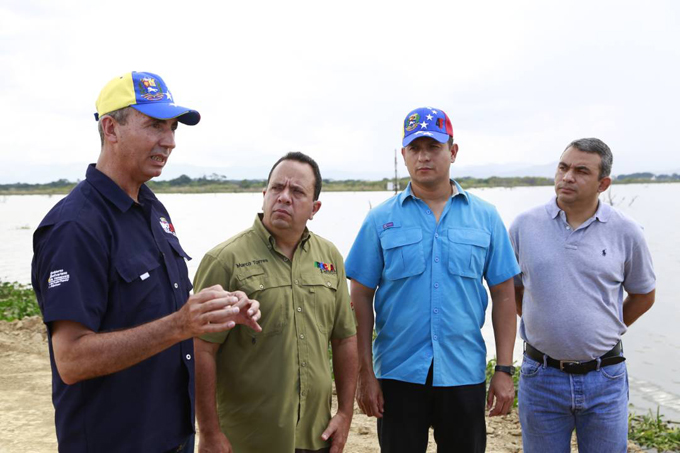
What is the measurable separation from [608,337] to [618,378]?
25 cm

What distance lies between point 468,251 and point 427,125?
0.81m

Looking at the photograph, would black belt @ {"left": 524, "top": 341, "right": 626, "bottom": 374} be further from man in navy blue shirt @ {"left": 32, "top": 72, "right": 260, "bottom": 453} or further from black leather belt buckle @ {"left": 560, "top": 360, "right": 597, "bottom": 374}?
man in navy blue shirt @ {"left": 32, "top": 72, "right": 260, "bottom": 453}

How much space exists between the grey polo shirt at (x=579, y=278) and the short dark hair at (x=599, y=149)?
0.83 feet

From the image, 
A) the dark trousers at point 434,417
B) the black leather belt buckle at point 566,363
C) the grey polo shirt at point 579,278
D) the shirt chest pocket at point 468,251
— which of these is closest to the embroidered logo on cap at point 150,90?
the shirt chest pocket at point 468,251

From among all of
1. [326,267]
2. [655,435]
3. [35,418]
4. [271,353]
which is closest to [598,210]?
[326,267]

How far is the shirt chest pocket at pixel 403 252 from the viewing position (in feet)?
10.7

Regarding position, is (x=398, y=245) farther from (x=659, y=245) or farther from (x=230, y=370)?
(x=659, y=245)

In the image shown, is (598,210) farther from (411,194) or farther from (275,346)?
(275,346)

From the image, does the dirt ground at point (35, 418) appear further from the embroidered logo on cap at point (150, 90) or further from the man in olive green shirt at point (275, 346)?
the embroidered logo on cap at point (150, 90)

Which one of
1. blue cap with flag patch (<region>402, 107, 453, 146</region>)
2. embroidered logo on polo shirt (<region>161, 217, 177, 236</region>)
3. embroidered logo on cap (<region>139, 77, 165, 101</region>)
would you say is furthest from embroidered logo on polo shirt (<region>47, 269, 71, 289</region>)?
blue cap with flag patch (<region>402, 107, 453, 146</region>)

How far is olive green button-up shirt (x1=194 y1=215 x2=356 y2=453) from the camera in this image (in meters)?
2.69

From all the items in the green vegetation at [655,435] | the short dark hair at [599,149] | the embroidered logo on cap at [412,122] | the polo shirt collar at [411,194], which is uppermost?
the embroidered logo on cap at [412,122]

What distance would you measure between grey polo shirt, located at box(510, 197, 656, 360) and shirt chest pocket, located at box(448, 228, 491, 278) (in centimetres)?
48

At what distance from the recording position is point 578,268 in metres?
3.43
